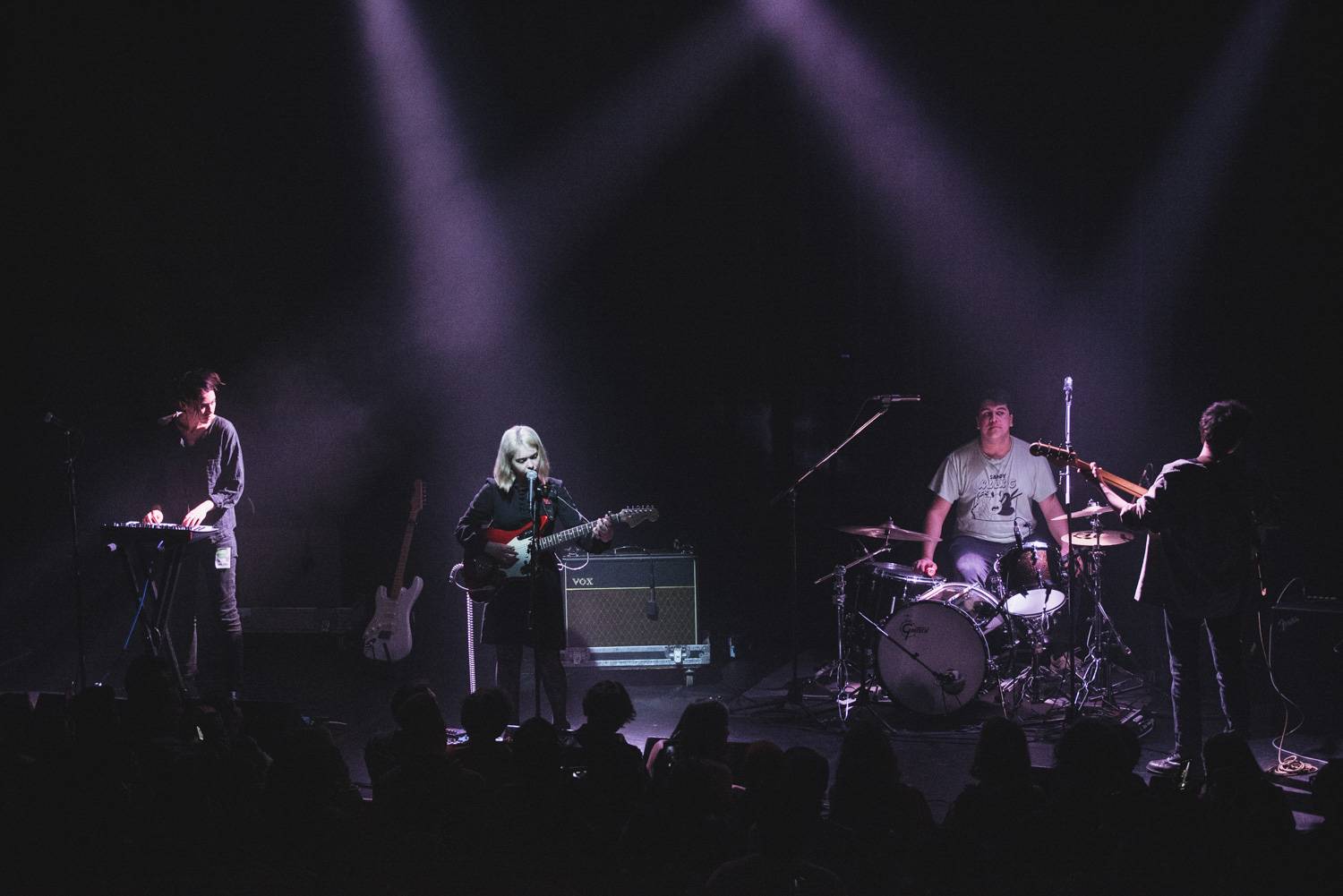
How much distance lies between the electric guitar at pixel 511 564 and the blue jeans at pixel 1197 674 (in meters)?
3.27

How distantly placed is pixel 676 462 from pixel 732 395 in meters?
0.77

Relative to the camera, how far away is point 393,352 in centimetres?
957

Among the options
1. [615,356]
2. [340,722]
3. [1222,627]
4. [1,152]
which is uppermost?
[1,152]

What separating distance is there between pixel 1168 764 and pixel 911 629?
1.67m

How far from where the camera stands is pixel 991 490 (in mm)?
7934

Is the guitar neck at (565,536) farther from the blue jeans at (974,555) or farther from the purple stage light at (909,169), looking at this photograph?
the purple stage light at (909,169)

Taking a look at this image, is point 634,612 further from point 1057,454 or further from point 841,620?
point 1057,454

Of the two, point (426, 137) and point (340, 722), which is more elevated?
point (426, 137)

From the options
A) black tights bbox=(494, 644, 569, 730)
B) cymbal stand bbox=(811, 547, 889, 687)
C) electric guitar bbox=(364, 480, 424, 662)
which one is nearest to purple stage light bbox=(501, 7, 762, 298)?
electric guitar bbox=(364, 480, 424, 662)

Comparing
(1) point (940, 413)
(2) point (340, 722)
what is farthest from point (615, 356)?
(2) point (340, 722)

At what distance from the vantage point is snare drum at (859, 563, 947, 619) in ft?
23.0

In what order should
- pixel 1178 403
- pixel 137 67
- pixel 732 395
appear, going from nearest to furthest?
pixel 1178 403 < pixel 137 67 < pixel 732 395

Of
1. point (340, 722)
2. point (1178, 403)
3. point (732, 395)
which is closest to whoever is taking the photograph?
point (340, 722)

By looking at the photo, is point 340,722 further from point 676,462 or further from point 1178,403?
point 1178,403
